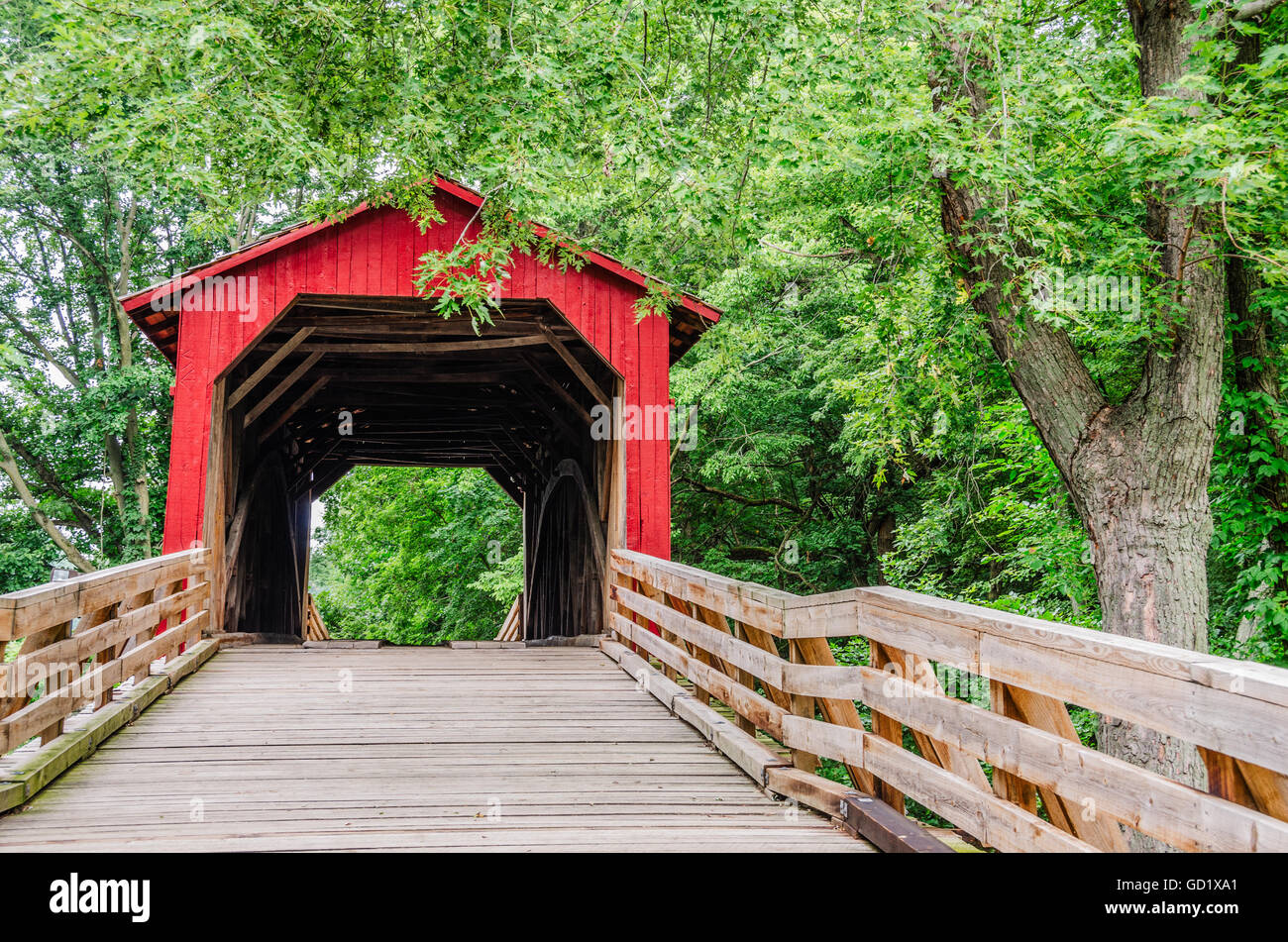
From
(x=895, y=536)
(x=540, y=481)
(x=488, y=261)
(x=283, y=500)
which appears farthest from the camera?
(x=895, y=536)

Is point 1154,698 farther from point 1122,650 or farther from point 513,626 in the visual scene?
point 513,626

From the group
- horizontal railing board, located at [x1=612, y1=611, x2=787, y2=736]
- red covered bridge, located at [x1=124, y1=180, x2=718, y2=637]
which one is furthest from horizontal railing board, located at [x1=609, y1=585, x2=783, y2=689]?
red covered bridge, located at [x1=124, y1=180, x2=718, y2=637]

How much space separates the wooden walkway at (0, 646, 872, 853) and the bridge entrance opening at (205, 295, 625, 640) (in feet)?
9.07

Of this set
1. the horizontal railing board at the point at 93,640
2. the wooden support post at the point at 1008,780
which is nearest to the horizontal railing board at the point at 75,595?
the horizontal railing board at the point at 93,640

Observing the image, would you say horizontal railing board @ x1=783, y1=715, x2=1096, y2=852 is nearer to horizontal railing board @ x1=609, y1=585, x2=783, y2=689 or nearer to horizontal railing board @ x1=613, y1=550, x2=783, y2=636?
horizontal railing board @ x1=609, y1=585, x2=783, y2=689

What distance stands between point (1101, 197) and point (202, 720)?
6.90 meters

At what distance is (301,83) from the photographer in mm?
5738

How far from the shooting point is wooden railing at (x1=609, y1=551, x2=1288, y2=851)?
1.79 metres

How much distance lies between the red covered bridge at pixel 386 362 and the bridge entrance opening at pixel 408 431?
0.11 feet

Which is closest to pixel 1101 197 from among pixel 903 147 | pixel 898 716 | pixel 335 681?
pixel 903 147

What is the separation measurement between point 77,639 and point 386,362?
272 inches

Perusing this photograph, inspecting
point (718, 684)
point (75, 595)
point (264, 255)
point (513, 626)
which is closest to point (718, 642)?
point (718, 684)
